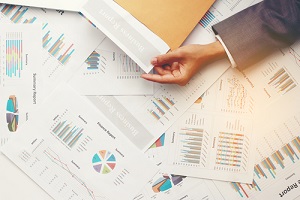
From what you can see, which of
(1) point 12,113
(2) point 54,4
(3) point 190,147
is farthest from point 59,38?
(3) point 190,147

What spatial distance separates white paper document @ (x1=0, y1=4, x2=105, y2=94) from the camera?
3.20ft

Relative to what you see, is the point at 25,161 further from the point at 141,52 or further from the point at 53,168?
the point at 141,52

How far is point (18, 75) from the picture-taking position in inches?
38.5

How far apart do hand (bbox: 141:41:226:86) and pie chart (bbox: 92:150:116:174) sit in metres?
0.20

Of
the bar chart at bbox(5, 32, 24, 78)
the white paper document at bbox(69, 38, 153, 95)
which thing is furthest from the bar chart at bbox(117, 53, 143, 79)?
the bar chart at bbox(5, 32, 24, 78)

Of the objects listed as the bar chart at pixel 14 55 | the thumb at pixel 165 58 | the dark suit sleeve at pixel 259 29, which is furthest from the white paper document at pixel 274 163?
the bar chart at pixel 14 55

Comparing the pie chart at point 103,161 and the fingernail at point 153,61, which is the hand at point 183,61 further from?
the pie chart at point 103,161

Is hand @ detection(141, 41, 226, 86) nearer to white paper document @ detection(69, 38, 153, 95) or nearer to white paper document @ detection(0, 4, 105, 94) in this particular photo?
white paper document @ detection(69, 38, 153, 95)

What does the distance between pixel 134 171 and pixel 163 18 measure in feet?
1.18

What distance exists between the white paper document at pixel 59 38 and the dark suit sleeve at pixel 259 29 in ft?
0.97

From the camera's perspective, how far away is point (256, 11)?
3.11 ft

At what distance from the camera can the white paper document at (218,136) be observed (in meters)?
0.99

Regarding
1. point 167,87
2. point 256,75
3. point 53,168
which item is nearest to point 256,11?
point 256,75

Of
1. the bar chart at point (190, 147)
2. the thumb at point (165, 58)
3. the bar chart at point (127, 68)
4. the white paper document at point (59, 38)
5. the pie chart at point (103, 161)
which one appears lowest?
the bar chart at point (190, 147)
